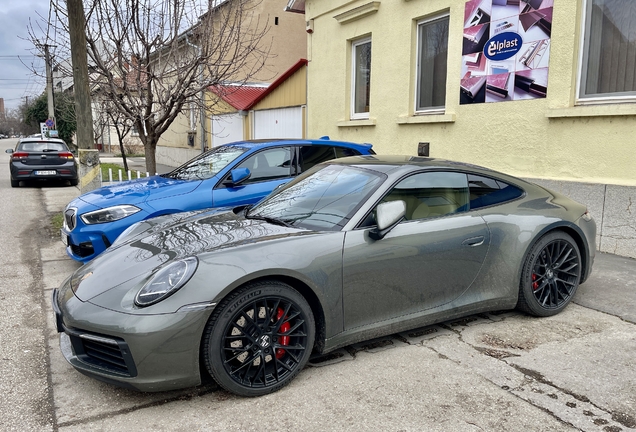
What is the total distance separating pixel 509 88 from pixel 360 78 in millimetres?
3970

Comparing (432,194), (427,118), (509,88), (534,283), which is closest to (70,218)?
(432,194)

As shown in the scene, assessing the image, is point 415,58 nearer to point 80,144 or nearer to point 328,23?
point 328,23

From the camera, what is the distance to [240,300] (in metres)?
2.89

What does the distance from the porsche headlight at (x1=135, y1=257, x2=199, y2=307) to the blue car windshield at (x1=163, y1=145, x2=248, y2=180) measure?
3121 millimetres

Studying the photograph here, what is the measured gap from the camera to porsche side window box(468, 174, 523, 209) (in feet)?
13.3

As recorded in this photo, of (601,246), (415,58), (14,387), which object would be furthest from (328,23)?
(14,387)

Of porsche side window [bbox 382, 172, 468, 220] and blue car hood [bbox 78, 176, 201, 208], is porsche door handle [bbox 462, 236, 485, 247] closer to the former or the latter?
porsche side window [bbox 382, 172, 468, 220]

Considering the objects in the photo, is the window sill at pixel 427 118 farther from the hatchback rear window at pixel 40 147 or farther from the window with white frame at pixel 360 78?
the hatchback rear window at pixel 40 147

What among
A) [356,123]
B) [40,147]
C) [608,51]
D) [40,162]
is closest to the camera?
[608,51]

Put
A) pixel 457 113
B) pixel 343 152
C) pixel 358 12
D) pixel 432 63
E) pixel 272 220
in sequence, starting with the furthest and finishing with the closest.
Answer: pixel 358 12 → pixel 432 63 → pixel 457 113 → pixel 343 152 → pixel 272 220

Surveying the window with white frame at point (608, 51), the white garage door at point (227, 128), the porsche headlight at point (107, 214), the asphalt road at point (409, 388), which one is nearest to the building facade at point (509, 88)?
the window with white frame at point (608, 51)

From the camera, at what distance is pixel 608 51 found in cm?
632

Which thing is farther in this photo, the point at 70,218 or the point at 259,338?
the point at 70,218

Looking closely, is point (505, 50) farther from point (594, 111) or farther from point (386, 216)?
point (386, 216)
